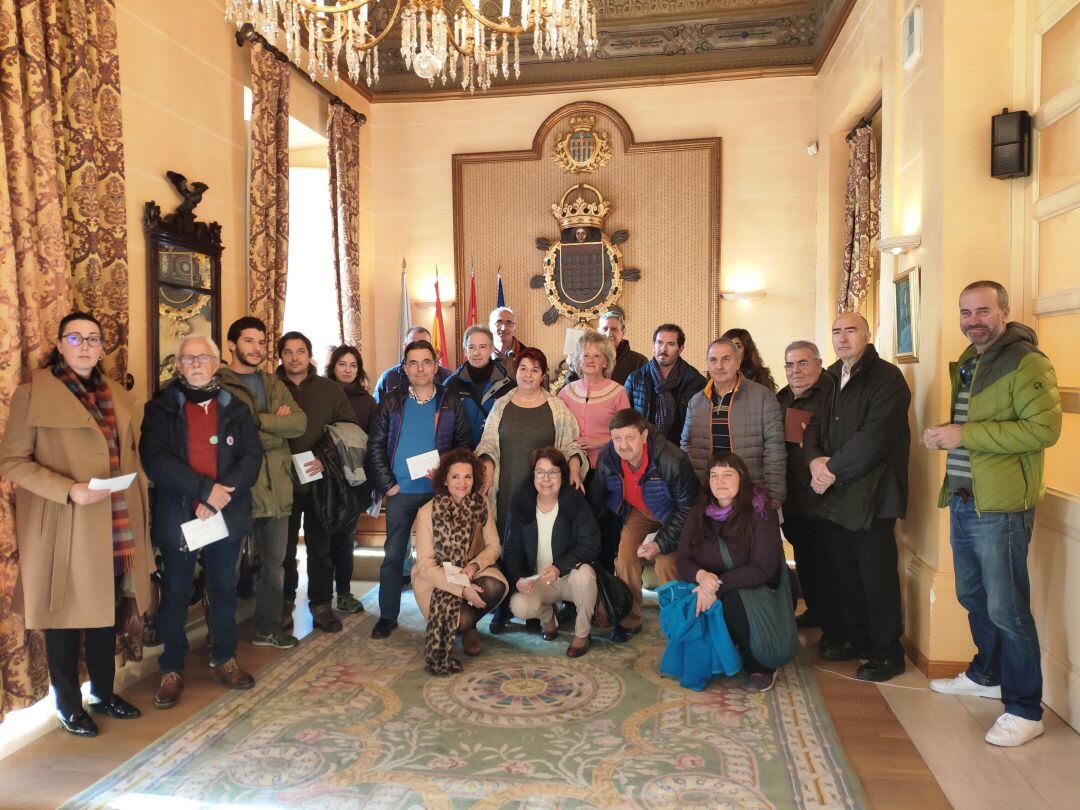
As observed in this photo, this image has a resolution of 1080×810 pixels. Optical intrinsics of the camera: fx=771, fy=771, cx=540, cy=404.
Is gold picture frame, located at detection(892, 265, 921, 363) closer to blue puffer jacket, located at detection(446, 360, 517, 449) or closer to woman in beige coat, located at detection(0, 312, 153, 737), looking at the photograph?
blue puffer jacket, located at detection(446, 360, 517, 449)

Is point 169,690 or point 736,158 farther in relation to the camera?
point 736,158

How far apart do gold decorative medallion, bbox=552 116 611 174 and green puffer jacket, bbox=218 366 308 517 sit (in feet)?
12.9

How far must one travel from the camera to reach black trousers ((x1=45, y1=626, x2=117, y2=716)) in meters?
2.88

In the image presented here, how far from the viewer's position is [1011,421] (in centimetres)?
277

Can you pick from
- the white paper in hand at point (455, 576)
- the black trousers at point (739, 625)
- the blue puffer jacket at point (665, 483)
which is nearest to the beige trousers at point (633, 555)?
the blue puffer jacket at point (665, 483)

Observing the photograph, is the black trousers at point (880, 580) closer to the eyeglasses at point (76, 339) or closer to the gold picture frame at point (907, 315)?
the gold picture frame at point (907, 315)

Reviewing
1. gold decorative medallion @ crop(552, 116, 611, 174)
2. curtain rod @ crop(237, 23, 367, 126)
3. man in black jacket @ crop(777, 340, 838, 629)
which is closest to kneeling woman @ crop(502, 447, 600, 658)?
man in black jacket @ crop(777, 340, 838, 629)

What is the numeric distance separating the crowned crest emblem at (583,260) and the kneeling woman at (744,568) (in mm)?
3522

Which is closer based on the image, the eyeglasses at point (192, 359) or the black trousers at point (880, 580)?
the eyeglasses at point (192, 359)

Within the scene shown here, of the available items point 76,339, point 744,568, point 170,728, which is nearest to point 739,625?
point 744,568

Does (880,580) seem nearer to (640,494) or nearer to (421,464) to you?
(640,494)

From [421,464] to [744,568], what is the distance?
1.67 metres

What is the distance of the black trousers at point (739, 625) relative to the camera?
333 centimetres

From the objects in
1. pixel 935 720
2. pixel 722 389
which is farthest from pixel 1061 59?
pixel 935 720
